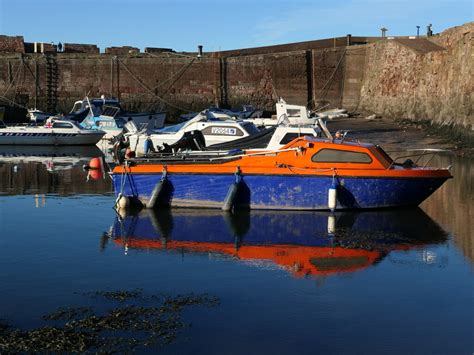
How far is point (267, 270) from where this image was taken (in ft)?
36.0

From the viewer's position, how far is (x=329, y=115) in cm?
3856

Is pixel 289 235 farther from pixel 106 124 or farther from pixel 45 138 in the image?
pixel 106 124

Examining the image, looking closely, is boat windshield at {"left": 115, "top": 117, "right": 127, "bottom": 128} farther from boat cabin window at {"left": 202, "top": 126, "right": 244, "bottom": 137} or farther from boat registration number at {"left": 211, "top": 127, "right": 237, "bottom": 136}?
boat registration number at {"left": 211, "top": 127, "right": 237, "bottom": 136}

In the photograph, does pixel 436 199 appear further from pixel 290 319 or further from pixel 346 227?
pixel 290 319

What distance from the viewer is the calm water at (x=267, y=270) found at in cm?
827

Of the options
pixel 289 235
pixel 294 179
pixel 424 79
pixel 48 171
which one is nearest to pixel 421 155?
pixel 294 179

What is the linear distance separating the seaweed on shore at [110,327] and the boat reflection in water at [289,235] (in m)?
2.31

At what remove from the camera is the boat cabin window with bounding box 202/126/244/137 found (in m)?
23.5

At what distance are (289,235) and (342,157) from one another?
7.51 feet

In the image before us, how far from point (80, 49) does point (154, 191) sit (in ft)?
145

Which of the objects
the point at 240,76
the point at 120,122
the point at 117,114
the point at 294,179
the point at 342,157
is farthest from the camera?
the point at 240,76

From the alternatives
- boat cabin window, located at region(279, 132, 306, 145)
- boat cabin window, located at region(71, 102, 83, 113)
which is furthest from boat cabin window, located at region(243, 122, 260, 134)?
boat cabin window, located at region(71, 102, 83, 113)

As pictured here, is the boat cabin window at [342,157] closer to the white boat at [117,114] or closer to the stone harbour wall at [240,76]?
the white boat at [117,114]

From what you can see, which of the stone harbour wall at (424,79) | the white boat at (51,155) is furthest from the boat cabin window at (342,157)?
the stone harbour wall at (424,79)
